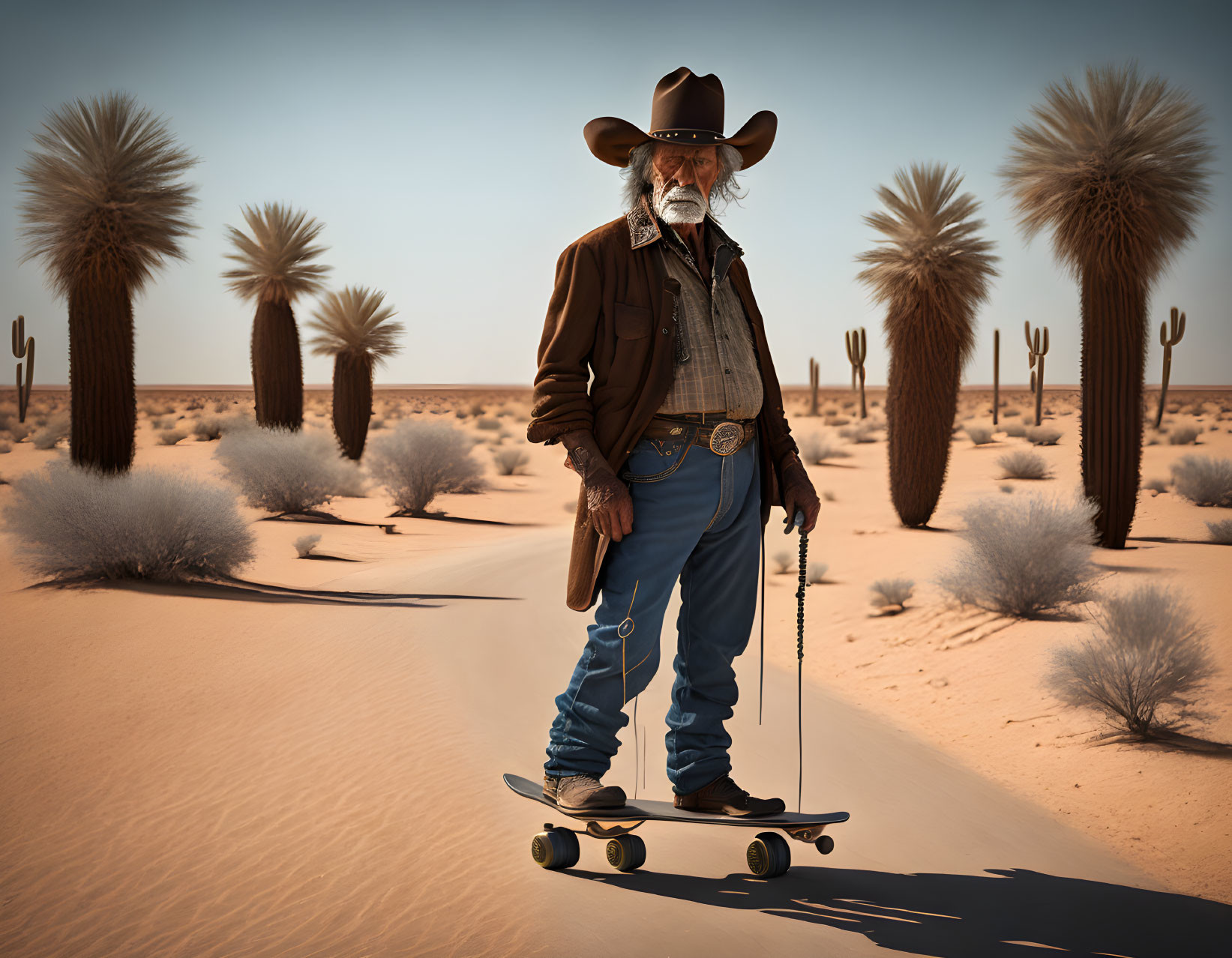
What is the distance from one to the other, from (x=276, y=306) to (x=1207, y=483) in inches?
669

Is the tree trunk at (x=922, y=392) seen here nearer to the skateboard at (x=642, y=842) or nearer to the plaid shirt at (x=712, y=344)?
the plaid shirt at (x=712, y=344)

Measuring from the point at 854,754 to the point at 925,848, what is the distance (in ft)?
4.54

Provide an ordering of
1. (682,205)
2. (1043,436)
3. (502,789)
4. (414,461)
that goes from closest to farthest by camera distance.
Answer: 1. (682,205)
2. (502,789)
3. (414,461)
4. (1043,436)

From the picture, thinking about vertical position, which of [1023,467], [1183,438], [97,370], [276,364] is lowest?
[1023,467]

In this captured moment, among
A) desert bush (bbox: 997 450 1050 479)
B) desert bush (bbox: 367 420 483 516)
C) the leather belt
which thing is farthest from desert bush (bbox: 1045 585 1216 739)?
desert bush (bbox: 997 450 1050 479)

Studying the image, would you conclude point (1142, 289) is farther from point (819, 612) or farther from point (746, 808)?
point (746, 808)

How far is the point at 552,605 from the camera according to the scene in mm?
8312

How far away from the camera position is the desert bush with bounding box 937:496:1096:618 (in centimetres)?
788

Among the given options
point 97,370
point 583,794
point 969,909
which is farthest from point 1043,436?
point 583,794

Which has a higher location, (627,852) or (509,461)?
(509,461)

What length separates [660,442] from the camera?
9.57 ft

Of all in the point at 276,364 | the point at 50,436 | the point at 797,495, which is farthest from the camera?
the point at 50,436

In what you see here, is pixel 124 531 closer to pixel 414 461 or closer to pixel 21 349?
pixel 414 461

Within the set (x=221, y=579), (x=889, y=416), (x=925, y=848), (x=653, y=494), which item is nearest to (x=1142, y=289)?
(x=889, y=416)
